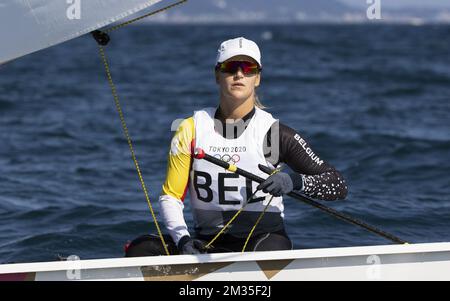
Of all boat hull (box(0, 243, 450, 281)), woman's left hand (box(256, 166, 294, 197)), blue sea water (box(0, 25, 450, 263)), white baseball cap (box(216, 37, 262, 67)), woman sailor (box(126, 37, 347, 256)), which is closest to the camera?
boat hull (box(0, 243, 450, 281))

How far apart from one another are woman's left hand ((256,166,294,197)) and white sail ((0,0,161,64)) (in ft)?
3.40

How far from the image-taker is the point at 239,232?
4.10 metres

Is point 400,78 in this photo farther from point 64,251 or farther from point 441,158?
point 64,251

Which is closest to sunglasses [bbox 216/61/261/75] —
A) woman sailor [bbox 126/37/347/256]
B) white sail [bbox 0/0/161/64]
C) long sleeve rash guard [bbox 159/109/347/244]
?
woman sailor [bbox 126/37/347/256]

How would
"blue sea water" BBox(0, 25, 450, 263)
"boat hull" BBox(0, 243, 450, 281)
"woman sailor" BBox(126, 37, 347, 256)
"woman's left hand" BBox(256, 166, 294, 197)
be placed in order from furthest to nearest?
"blue sea water" BBox(0, 25, 450, 263) < "woman sailor" BBox(126, 37, 347, 256) < "woman's left hand" BBox(256, 166, 294, 197) < "boat hull" BBox(0, 243, 450, 281)

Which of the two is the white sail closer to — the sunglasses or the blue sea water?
the sunglasses

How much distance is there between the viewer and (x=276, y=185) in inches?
148

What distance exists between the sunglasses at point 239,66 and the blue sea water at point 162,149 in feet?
1.14

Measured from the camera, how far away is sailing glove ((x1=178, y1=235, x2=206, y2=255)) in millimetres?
3795

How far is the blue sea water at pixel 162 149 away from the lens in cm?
661

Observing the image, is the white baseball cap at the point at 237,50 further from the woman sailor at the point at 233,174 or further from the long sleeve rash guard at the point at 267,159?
the long sleeve rash guard at the point at 267,159

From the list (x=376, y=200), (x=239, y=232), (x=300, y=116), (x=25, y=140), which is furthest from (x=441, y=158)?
(x=239, y=232)

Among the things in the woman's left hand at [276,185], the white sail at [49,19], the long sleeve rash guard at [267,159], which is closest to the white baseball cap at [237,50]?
the long sleeve rash guard at [267,159]

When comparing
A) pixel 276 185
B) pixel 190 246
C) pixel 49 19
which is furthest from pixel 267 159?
pixel 49 19
